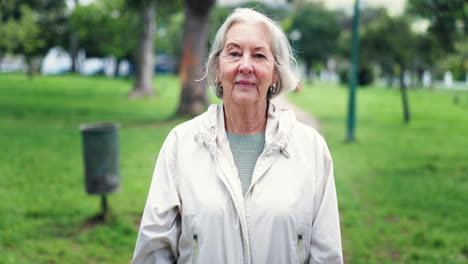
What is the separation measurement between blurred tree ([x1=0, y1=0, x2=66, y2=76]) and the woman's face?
16.7 m

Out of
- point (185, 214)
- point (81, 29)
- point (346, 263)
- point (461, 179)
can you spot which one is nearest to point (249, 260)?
point (185, 214)

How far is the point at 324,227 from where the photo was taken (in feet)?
8.32

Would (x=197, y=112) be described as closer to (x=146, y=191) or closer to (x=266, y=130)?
(x=146, y=191)

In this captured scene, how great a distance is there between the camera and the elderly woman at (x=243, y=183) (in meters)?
2.46

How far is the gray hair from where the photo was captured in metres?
2.67

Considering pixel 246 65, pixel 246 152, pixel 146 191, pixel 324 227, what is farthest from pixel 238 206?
pixel 146 191

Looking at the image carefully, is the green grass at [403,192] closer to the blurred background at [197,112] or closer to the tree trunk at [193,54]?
the blurred background at [197,112]

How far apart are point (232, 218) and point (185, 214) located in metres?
0.24

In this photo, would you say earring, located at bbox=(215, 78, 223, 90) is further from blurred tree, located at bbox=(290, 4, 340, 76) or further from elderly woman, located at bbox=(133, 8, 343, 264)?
blurred tree, located at bbox=(290, 4, 340, 76)

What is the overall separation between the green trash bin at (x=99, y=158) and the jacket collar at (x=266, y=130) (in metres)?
3.34

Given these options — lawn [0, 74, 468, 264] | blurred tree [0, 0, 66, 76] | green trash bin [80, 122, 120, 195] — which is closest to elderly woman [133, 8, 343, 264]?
lawn [0, 74, 468, 264]

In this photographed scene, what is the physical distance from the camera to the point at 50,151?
34.0ft

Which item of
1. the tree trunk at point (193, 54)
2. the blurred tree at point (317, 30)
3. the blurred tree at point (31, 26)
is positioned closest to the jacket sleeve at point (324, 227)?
the tree trunk at point (193, 54)

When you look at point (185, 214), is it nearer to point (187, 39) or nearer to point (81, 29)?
point (187, 39)
